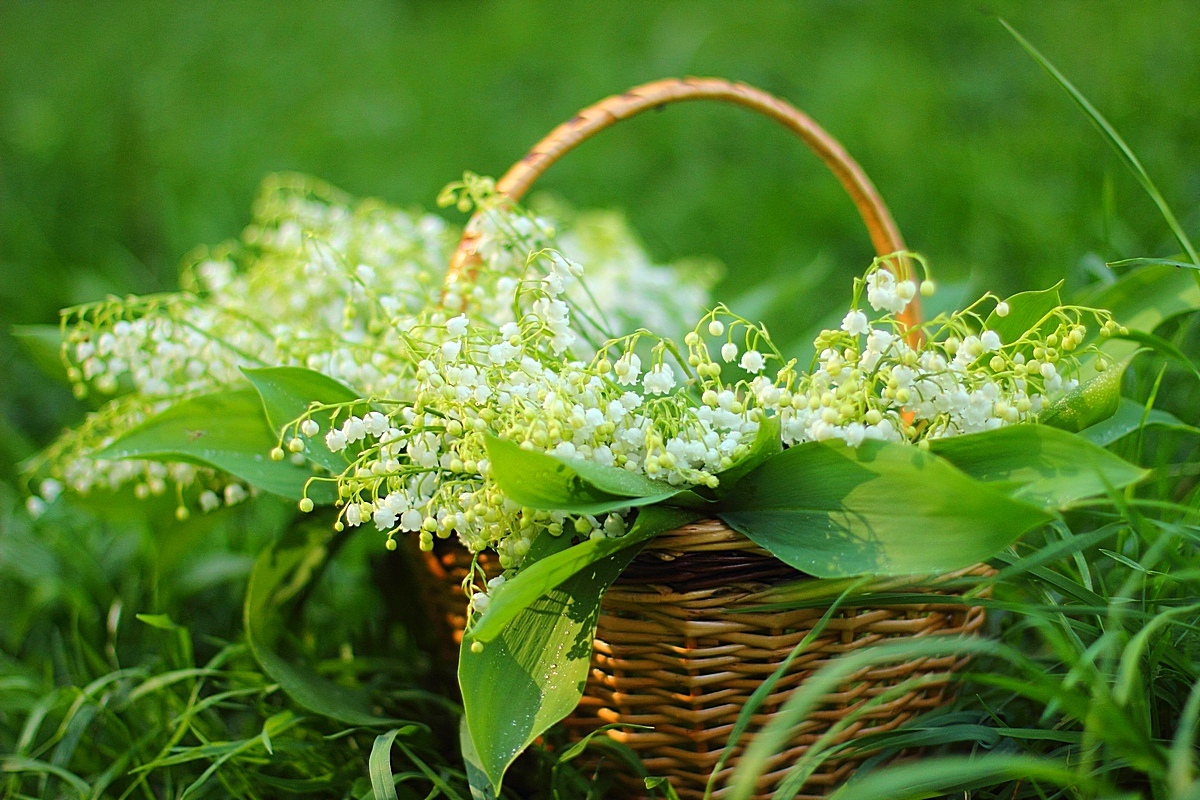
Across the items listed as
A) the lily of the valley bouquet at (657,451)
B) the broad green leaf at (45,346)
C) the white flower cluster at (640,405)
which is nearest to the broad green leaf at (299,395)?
the lily of the valley bouquet at (657,451)

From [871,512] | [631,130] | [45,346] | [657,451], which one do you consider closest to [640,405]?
[657,451]

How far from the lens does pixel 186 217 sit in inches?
88.8

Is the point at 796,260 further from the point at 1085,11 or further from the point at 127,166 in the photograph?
the point at 127,166

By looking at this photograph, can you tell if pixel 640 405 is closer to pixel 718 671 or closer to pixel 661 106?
pixel 718 671

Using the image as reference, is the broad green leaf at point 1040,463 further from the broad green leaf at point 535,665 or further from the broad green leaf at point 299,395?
the broad green leaf at point 299,395

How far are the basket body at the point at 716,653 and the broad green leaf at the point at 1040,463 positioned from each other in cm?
11

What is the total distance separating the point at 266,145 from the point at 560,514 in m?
2.46

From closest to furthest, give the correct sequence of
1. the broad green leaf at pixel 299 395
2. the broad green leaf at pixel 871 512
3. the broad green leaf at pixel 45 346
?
the broad green leaf at pixel 871 512, the broad green leaf at pixel 299 395, the broad green leaf at pixel 45 346

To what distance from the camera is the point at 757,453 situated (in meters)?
0.67

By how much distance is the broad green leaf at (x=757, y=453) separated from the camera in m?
0.65

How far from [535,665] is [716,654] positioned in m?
0.15

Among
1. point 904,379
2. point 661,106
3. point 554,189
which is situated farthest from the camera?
point 554,189

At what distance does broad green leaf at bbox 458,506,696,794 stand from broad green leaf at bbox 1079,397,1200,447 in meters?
0.38

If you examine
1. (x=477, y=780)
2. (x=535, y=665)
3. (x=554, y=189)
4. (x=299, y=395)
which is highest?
(x=554, y=189)
